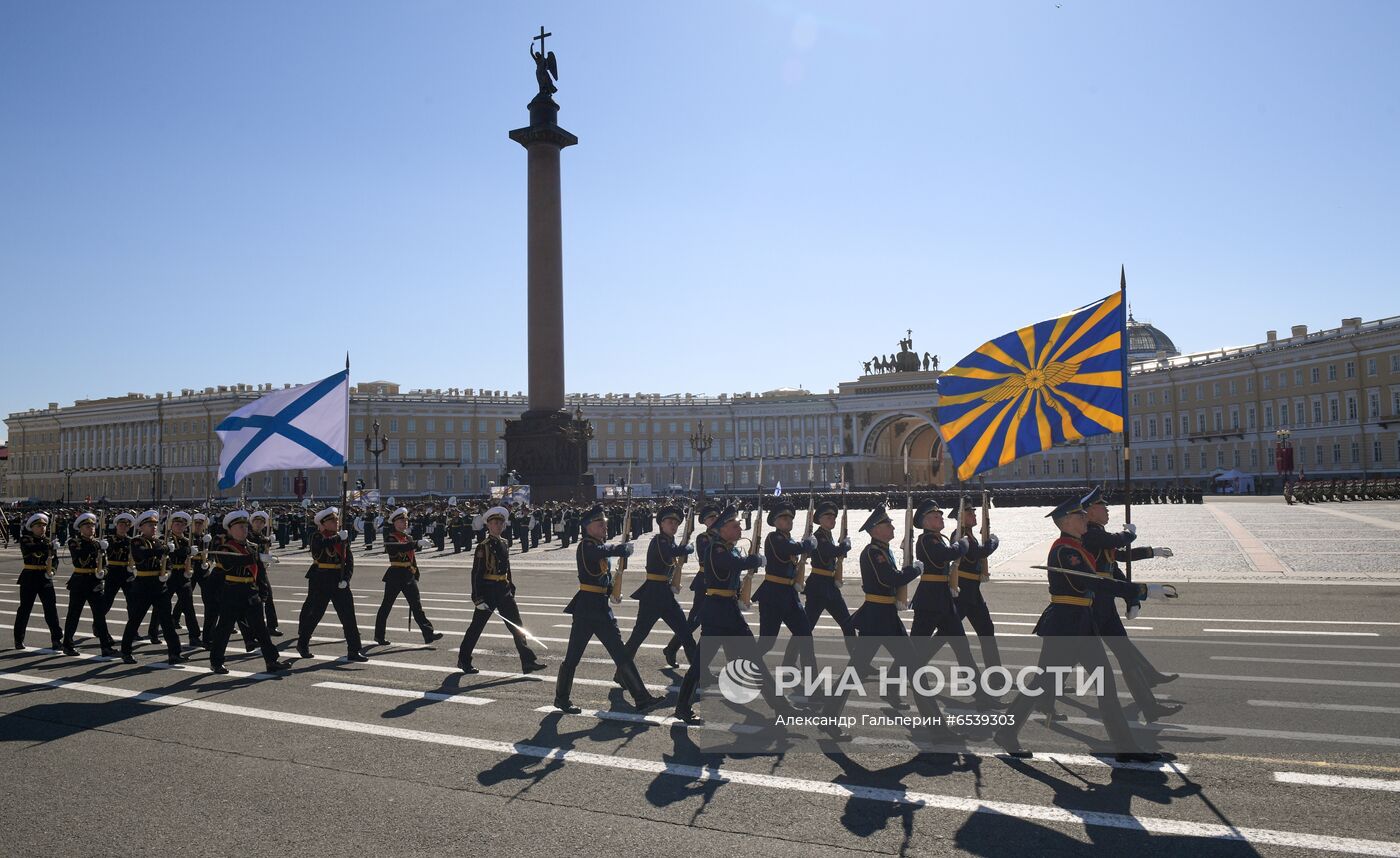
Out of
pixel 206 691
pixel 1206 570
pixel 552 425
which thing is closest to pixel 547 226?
pixel 552 425

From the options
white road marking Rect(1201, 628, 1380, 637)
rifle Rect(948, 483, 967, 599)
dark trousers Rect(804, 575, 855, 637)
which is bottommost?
white road marking Rect(1201, 628, 1380, 637)

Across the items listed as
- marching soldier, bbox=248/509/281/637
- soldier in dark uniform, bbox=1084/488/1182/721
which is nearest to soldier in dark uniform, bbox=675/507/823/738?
soldier in dark uniform, bbox=1084/488/1182/721

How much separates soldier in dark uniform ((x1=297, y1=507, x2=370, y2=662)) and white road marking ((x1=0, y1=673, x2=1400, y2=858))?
2332 mm

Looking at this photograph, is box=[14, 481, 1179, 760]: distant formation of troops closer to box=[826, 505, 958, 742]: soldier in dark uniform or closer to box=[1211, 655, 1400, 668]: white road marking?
box=[826, 505, 958, 742]: soldier in dark uniform

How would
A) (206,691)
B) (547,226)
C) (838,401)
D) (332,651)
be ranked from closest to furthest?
(206,691) < (332,651) < (547,226) < (838,401)

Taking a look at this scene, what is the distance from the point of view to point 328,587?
11.4 meters

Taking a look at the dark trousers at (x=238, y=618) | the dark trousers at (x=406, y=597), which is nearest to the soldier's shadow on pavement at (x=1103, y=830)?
the dark trousers at (x=238, y=618)

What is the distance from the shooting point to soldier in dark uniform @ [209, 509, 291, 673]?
10367 mm

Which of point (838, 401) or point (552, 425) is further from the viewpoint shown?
point (838, 401)

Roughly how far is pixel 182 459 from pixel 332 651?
4174 inches

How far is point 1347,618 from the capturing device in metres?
12.5

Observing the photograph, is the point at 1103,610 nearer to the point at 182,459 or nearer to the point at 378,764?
the point at 378,764

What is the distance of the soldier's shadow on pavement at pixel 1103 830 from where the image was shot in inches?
192

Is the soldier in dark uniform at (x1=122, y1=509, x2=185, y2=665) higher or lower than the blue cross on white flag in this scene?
lower
